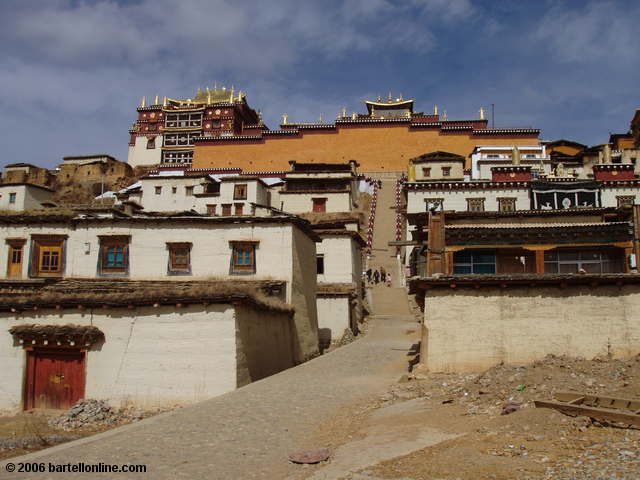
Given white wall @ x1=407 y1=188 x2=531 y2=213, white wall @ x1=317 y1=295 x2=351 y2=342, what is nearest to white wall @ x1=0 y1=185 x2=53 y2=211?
white wall @ x1=317 y1=295 x2=351 y2=342

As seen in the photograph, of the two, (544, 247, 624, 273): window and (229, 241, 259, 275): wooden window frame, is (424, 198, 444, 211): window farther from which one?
(229, 241, 259, 275): wooden window frame

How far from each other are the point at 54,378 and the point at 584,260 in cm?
1679

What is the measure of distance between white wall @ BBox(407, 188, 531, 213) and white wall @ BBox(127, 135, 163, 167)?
3654 cm

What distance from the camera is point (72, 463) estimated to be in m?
Answer: 8.48

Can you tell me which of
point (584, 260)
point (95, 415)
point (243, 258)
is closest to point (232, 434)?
point (95, 415)

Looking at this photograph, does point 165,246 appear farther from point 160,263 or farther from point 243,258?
point 243,258

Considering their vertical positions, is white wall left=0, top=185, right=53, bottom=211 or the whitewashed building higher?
white wall left=0, top=185, right=53, bottom=211

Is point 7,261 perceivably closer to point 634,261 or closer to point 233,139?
point 634,261

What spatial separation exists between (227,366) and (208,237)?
25.0 feet

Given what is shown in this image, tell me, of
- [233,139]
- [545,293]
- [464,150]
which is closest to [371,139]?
[464,150]

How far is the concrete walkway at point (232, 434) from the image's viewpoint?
8398mm

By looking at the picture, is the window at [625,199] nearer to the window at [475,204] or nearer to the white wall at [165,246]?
the window at [475,204]

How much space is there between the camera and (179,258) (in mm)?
21484

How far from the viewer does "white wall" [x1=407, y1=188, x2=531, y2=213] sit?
122 ft
